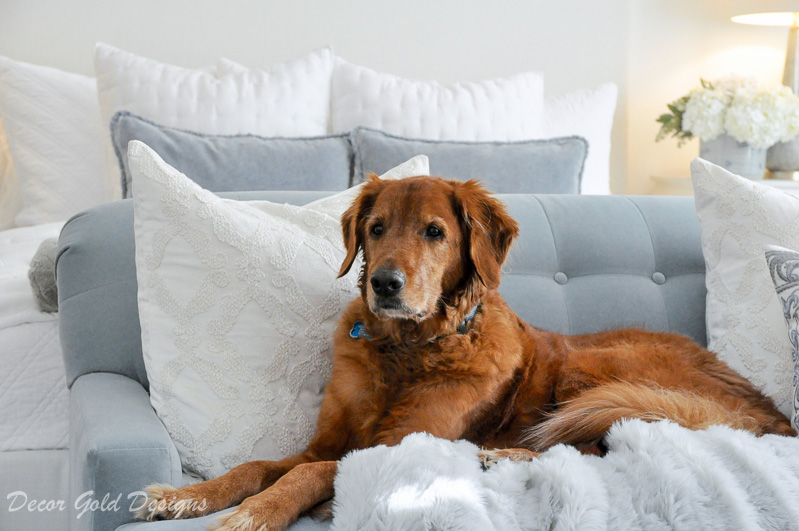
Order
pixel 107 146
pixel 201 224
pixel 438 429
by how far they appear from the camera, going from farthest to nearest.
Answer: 1. pixel 107 146
2. pixel 201 224
3. pixel 438 429

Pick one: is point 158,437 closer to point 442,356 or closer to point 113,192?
point 442,356

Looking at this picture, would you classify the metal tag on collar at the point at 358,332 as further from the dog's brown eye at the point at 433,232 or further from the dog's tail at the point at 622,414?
the dog's tail at the point at 622,414

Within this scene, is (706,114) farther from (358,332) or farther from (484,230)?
(358,332)

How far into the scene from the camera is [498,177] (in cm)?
246

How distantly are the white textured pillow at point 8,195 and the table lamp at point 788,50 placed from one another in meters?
3.40

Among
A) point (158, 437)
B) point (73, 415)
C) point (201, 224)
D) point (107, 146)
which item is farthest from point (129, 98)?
point (158, 437)

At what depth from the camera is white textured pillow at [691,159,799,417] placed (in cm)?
164

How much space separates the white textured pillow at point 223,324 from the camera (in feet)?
4.54

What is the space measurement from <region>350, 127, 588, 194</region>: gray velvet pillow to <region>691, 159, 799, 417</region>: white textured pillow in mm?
689

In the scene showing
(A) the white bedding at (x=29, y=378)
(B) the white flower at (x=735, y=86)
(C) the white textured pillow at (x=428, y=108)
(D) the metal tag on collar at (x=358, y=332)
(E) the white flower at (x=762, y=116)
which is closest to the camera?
(D) the metal tag on collar at (x=358, y=332)

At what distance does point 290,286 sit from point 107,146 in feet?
5.05

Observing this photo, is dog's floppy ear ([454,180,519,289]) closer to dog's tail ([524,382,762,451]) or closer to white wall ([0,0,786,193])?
dog's tail ([524,382,762,451])

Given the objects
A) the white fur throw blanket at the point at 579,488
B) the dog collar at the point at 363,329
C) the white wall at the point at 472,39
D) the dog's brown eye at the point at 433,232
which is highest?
the white wall at the point at 472,39

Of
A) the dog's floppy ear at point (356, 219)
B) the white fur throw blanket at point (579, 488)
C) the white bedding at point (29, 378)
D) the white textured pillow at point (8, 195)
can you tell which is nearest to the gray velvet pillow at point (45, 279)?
the white bedding at point (29, 378)
